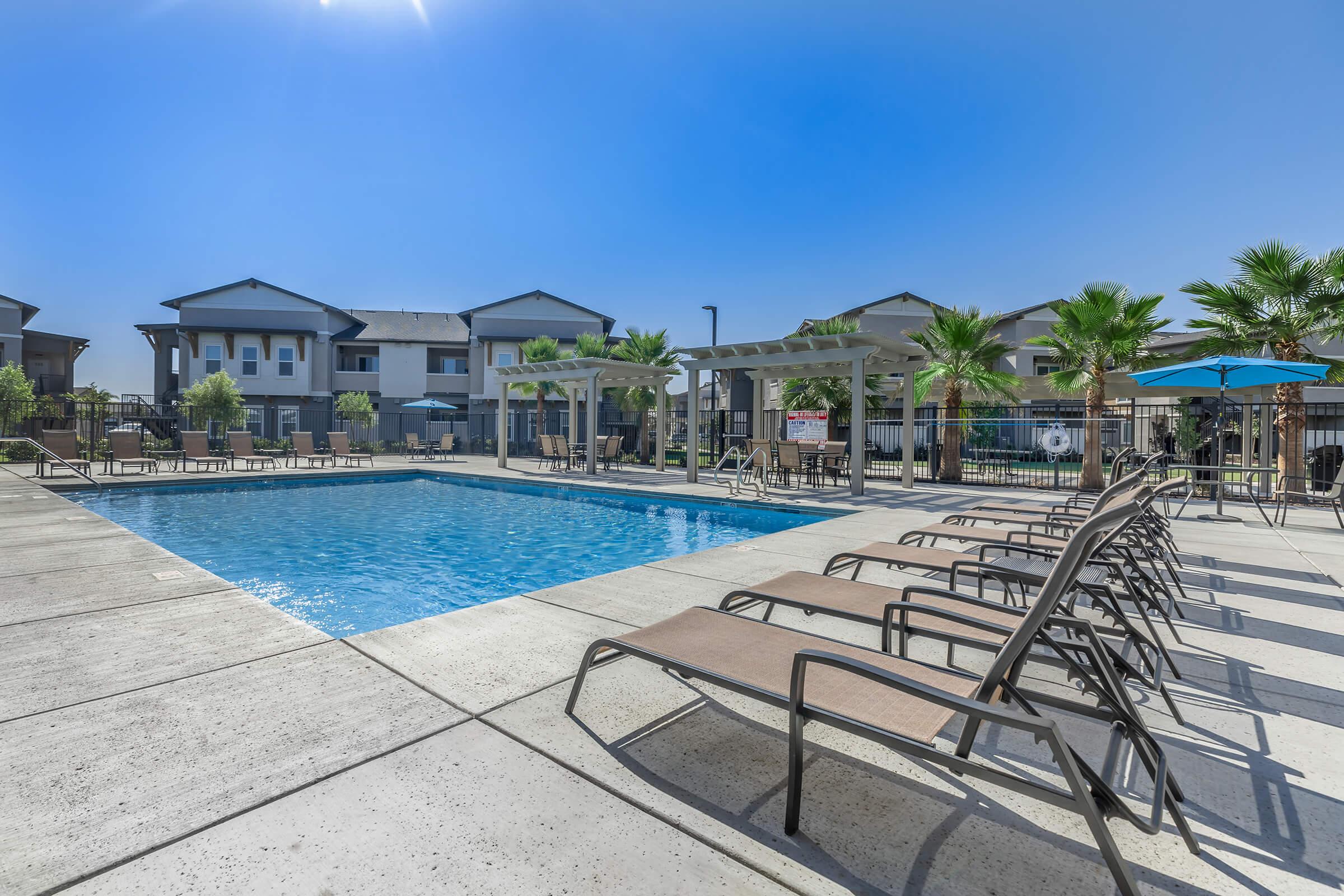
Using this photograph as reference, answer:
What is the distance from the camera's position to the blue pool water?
5.98 m

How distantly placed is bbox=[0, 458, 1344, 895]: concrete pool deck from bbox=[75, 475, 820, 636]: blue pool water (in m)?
2.10

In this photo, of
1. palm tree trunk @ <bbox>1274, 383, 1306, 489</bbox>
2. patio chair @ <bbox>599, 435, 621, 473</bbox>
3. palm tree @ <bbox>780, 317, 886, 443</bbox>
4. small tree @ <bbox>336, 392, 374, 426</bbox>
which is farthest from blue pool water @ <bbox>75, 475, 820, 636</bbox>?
small tree @ <bbox>336, 392, 374, 426</bbox>

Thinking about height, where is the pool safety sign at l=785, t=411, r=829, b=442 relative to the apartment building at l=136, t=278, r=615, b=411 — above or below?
below

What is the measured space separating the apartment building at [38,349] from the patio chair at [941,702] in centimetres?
4054

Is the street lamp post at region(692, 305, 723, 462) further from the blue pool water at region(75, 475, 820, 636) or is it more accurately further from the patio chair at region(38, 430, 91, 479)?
the patio chair at region(38, 430, 91, 479)

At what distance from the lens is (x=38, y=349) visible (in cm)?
3153

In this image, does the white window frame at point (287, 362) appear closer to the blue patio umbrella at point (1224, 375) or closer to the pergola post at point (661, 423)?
the pergola post at point (661, 423)

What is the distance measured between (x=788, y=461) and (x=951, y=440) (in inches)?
192

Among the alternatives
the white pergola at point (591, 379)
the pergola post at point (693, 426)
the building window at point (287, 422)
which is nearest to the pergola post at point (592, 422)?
the white pergola at point (591, 379)

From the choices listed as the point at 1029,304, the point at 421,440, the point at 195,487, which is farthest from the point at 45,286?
the point at 1029,304

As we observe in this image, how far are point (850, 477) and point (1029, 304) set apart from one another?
73.6 ft

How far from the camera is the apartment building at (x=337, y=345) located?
2895cm

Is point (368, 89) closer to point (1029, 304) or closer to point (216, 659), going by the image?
point (216, 659)

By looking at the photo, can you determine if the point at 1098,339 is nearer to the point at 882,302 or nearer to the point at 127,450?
the point at 882,302
